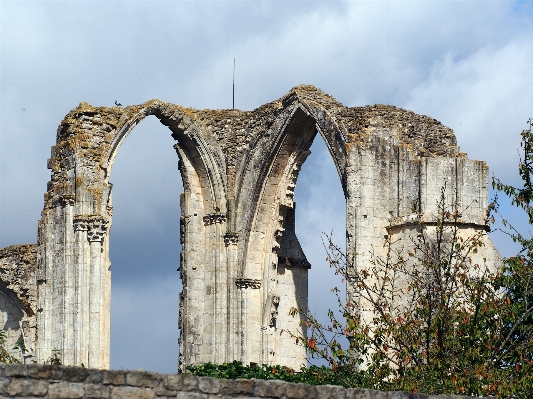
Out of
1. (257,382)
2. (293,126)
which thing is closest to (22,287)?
(293,126)

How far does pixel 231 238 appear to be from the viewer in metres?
26.5

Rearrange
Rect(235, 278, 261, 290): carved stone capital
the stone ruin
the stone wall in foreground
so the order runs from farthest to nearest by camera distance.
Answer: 1. Rect(235, 278, 261, 290): carved stone capital
2. the stone ruin
3. the stone wall in foreground

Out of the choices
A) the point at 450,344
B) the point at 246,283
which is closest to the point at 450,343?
the point at 450,344

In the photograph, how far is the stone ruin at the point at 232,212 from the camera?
78.9 ft

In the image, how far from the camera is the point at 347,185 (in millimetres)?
24297

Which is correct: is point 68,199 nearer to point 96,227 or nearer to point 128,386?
point 96,227

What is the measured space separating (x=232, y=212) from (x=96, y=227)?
3.06 m

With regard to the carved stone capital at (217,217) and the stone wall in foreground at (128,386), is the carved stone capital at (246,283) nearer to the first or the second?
the carved stone capital at (217,217)

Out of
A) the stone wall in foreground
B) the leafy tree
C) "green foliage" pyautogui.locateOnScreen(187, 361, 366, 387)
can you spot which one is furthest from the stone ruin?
Answer: the stone wall in foreground

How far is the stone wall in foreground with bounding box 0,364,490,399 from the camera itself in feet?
35.9

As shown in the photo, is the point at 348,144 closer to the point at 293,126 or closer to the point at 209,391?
the point at 293,126

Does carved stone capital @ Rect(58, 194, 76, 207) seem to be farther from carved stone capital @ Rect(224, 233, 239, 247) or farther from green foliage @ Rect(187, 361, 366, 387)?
carved stone capital @ Rect(224, 233, 239, 247)

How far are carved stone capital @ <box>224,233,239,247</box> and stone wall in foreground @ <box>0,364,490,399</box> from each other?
1433 centimetres

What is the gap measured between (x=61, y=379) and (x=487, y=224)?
541 inches
